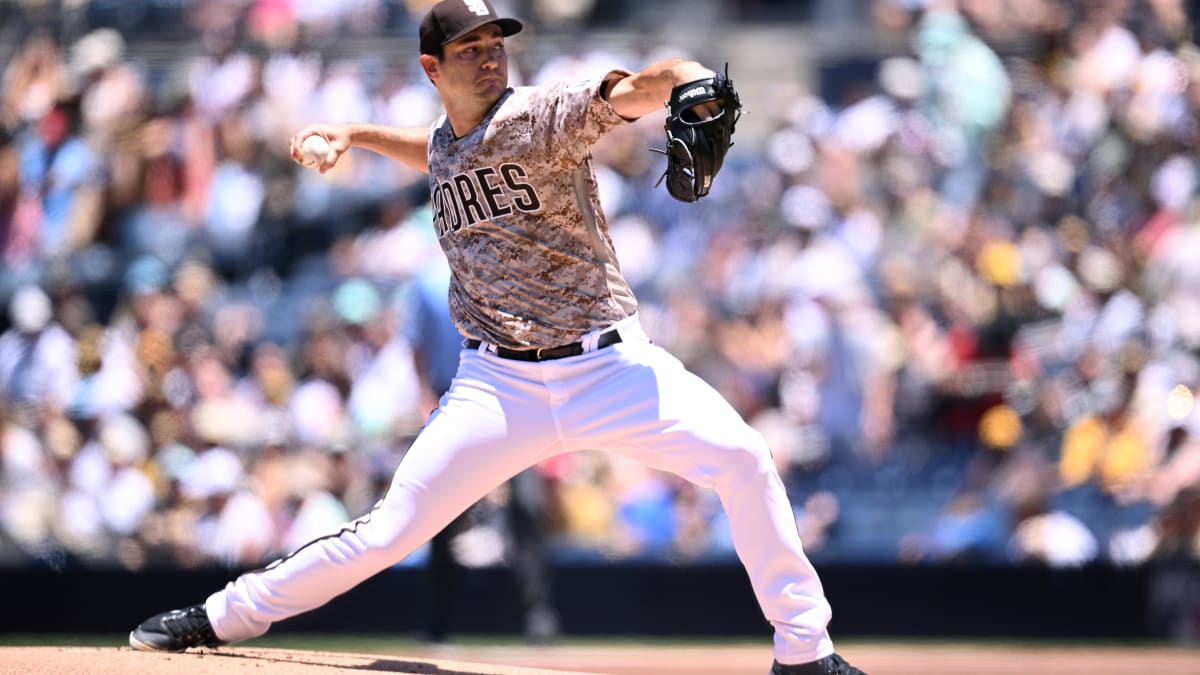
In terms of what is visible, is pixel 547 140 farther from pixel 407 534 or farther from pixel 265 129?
pixel 265 129

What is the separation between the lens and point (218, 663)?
4.95 metres

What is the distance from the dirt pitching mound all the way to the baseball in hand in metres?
1.54

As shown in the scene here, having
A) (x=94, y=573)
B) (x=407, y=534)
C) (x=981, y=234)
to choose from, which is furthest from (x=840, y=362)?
(x=407, y=534)

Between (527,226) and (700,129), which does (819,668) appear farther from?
(700,129)

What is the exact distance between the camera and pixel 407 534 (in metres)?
4.80

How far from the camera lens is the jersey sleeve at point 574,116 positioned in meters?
4.48

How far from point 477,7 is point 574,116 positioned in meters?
0.48

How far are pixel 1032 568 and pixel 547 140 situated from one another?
5.05m

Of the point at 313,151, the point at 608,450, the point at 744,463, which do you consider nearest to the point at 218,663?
the point at 608,450

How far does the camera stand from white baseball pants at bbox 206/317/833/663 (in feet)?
15.3

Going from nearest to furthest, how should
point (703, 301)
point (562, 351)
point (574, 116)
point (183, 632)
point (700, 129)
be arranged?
point (700, 129) → point (574, 116) → point (562, 351) → point (183, 632) → point (703, 301)

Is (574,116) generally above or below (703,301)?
above

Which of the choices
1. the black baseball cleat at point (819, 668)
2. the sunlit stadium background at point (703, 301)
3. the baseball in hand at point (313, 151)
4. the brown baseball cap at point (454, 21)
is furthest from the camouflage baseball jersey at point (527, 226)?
the sunlit stadium background at point (703, 301)

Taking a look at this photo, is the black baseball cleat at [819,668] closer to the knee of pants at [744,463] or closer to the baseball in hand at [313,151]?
the knee of pants at [744,463]
